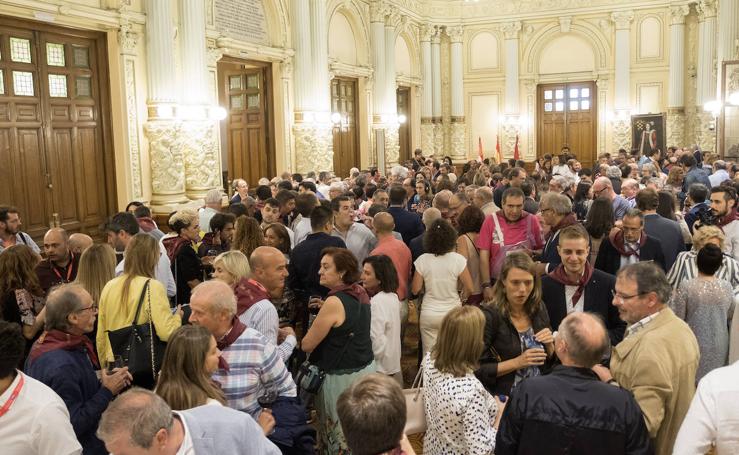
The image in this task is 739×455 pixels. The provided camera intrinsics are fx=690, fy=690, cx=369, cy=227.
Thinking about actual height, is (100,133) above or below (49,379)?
above

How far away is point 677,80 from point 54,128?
18102 mm

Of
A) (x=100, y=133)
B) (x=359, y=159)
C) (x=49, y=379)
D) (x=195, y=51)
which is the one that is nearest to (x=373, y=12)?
(x=359, y=159)

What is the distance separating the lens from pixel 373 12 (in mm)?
18562

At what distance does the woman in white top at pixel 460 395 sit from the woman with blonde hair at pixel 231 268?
1462mm

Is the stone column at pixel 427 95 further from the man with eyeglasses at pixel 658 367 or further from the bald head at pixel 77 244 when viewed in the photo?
the man with eyeglasses at pixel 658 367

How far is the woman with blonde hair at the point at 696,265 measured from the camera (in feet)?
15.2

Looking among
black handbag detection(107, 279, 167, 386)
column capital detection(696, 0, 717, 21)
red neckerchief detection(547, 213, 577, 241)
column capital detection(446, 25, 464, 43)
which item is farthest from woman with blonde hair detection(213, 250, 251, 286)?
column capital detection(446, 25, 464, 43)

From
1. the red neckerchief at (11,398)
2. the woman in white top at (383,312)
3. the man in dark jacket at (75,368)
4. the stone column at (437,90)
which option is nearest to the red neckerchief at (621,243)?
the woman in white top at (383,312)

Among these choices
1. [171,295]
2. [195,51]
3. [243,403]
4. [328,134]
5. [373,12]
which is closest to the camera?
[243,403]

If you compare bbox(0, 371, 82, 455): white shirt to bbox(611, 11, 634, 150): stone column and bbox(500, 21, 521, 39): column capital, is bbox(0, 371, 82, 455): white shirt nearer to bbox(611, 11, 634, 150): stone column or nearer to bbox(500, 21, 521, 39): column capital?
bbox(611, 11, 634, 150): stone column

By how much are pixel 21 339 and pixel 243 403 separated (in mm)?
1023

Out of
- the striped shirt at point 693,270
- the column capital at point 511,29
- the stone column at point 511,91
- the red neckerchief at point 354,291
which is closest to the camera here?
the red neckerchief at point 354,291

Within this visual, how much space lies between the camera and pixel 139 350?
382cm

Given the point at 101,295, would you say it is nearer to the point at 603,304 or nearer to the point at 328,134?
the point at 603,304
